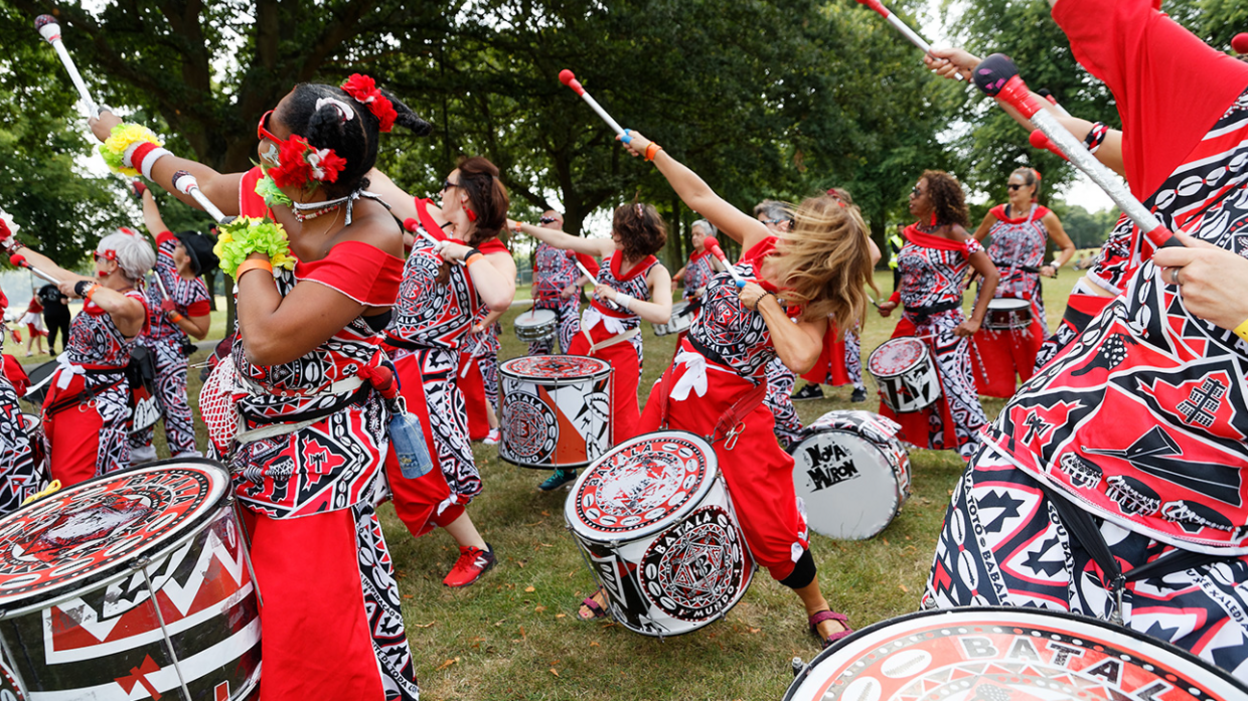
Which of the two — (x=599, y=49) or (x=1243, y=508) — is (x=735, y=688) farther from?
(x=599, y=49)

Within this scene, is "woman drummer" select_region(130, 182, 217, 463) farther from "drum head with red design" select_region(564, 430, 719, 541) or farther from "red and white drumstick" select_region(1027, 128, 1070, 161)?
"red and white drumstick" select_region(1027, 128, 1070, 161)

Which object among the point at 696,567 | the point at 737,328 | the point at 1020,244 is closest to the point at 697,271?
the point at 1020,244

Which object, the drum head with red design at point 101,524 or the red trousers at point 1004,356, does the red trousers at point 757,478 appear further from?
the red trousers at point 1004,356

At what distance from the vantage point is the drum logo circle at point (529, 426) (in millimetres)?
4582

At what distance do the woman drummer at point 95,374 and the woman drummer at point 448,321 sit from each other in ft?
6.29

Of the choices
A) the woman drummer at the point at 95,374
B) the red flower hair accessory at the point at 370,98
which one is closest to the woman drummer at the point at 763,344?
the red flower hair accessory at the point at 370,98

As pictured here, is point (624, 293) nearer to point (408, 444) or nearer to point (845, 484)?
point (845, 484)

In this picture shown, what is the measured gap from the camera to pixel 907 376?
5.06 m

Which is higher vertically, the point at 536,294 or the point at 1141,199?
the point at 1141,199

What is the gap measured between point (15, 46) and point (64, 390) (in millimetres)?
9311

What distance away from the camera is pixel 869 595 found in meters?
3.60

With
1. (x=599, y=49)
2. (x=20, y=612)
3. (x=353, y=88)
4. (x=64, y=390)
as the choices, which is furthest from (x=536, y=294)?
(x=20, y=612)

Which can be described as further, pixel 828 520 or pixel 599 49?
pixel 599 49

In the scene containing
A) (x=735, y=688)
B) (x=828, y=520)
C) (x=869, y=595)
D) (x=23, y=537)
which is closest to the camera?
(x=23, y=537)
